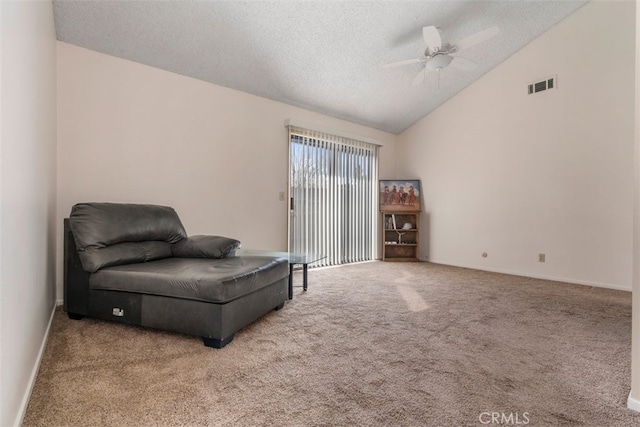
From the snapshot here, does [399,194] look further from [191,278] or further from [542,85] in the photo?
[191,278]

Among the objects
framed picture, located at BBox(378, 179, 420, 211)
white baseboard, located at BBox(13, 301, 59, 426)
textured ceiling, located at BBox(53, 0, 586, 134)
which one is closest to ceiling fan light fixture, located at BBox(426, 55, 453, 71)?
textured ceiling, located at BBox(53, 0, 586, 134)

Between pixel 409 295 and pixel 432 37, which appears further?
pixel 409 295

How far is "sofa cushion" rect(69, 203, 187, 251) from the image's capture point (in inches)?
86.4

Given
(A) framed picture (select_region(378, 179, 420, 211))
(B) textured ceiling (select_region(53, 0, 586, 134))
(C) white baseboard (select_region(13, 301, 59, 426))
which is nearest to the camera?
(C) white baseboard (select_region(13, 301, 59, 426))

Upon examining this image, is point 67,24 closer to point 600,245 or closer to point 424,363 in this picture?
point 424,363

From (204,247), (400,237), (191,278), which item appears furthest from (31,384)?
(400,237)

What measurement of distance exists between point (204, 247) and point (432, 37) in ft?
9.53

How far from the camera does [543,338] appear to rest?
Result: 6.65ft

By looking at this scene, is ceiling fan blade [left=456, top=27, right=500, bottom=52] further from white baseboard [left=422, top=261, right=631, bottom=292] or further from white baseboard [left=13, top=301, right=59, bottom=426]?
white baseboard [left=13, top=301, right=59, bottom=426]

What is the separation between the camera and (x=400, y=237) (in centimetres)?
550

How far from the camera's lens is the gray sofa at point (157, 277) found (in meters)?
1.87

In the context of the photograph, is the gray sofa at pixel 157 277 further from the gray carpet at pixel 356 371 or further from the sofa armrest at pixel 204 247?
the gray carpet at pixel 356 371

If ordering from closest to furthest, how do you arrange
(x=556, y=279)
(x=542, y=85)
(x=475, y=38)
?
(x=475, y=38) → (x=556, y=279) → (x=542, y=85)

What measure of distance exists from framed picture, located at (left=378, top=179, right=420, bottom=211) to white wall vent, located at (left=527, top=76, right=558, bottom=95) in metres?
2.10
